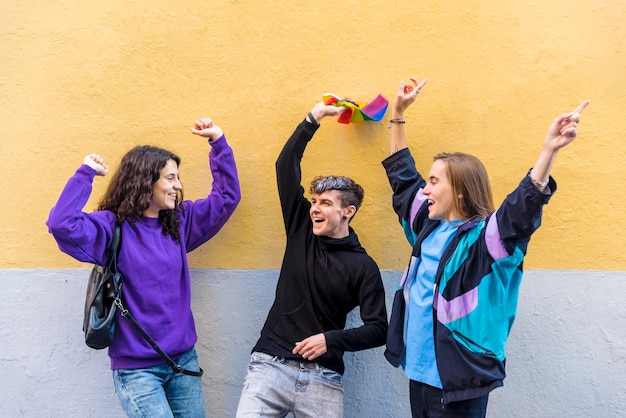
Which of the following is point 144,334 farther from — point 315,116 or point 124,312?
point 315,116

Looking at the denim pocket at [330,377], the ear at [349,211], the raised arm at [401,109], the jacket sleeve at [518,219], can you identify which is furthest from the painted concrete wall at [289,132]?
the jacket sleeve at [518,219]

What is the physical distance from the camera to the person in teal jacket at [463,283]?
262cm

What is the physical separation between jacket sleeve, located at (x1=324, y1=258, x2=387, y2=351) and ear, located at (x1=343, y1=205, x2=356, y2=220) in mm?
254

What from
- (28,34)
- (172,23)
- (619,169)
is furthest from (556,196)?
(28,34)

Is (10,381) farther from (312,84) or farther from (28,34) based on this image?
(312,84)

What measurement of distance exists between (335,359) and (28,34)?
257 centimetres

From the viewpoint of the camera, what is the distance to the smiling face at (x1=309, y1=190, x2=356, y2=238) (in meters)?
3.32

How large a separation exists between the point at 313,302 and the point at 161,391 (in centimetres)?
86

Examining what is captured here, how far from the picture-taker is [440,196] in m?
3.06

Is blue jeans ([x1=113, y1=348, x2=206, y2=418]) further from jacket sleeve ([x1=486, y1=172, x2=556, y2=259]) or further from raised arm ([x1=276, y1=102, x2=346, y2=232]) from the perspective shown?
jacket sleeve ([x1=486, y1=172, x2=556, y2=259])

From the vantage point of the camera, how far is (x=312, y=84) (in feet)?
12.3

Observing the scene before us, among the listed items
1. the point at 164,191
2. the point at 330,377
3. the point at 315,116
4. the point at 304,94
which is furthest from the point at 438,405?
the point at 304,94

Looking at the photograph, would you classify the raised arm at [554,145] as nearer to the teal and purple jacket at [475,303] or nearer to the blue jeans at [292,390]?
the teal and purple jacket at [475,303]

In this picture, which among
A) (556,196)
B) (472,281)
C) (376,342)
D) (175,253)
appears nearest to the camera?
(472,281)
